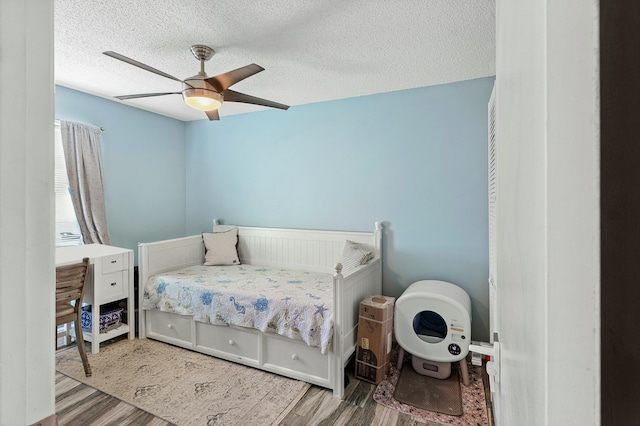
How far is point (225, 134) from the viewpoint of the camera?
399cm

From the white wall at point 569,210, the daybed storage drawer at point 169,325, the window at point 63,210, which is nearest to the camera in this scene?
the white wall at point 569,210

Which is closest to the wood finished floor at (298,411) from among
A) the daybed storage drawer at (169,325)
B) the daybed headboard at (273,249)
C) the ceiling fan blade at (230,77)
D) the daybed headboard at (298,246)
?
the daybed storage drawer at (169,325)

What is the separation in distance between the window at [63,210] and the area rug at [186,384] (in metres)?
1.09

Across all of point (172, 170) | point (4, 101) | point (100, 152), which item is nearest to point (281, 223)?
point (172, 170)

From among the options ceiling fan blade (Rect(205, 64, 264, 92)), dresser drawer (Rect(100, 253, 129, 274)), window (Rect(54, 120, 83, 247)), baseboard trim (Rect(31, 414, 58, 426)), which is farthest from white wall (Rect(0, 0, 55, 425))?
window (Rect(54, 120, 83, 247))

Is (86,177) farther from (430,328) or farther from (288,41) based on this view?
(430,328)

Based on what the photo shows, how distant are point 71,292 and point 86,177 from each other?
1.41 metres

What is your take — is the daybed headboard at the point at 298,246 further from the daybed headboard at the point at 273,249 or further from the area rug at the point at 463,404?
the area rug at the point at 463,404

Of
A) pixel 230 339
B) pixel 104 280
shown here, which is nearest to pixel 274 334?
pixel 230 339

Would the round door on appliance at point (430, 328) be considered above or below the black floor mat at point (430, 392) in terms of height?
above

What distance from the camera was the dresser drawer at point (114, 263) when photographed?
8.87 ft

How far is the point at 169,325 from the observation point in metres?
2.87

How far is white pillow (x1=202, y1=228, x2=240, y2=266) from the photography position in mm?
3561

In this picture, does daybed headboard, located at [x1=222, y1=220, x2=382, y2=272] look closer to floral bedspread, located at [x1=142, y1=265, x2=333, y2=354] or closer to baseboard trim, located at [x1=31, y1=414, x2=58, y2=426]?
floral bedspread, located at [x1=142, y1=265, x2=333, y2=354]
